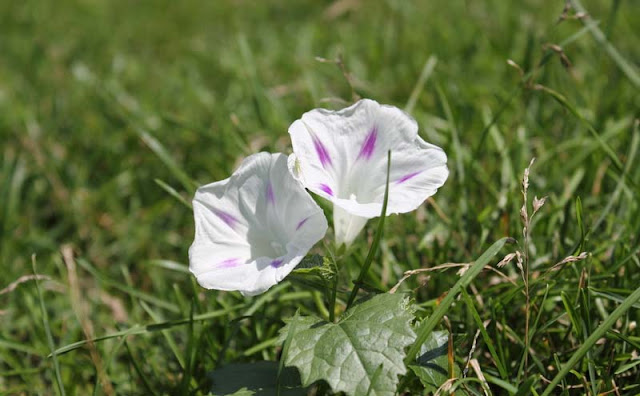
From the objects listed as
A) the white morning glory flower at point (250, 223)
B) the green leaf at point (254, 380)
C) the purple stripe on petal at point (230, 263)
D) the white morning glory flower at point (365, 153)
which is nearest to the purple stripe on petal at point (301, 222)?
the white morning glory flower at point (250, 223)

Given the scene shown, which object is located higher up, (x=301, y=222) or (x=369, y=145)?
(x=369, y=145)

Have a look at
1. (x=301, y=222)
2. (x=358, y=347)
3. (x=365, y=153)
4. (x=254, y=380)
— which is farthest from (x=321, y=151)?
(x=254, y=380)

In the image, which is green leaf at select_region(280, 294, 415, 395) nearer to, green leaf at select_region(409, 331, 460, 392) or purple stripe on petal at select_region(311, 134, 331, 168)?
green leaf at select_region(409, 331, 460, 392)

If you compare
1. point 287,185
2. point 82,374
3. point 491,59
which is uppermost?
point 287,185

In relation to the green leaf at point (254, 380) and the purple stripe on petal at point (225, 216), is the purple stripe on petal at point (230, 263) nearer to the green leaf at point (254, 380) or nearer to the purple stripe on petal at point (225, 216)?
the purple stripe on petal at point (225, 216)

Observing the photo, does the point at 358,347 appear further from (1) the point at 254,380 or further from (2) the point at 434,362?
(1) the point at 254,380

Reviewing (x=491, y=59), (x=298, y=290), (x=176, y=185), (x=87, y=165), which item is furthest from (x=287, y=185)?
(x=491, y=59)

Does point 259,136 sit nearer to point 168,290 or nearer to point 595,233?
point 168,290
